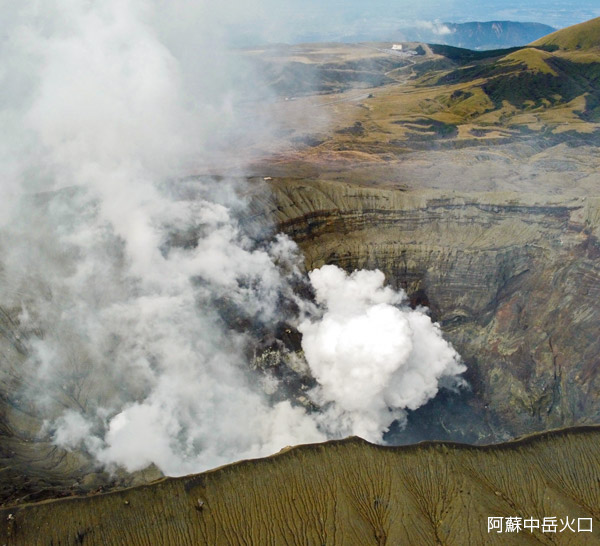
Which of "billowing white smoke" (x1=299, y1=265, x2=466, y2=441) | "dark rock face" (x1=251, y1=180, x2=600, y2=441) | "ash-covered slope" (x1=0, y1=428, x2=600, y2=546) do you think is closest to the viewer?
"ash-covered slope" (x1=0, y1=428, x2=600, y2=546)

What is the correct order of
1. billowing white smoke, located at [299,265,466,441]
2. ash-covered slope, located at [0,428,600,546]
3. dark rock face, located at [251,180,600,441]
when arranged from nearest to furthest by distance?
1. ash-covered slope, located at [0,428,600,546]
2. billowing white smoke, located at [299,265,466,441]
3. dark rock face, located at [251,180,600,441]

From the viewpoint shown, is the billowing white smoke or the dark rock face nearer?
the billowing white smoke

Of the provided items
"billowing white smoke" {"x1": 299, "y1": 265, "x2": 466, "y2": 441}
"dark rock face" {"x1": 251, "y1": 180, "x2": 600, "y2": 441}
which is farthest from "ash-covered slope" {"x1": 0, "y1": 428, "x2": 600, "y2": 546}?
"dark rock face" {"x1": 251, "y1": 180, "x2": 600, "y2": 441}

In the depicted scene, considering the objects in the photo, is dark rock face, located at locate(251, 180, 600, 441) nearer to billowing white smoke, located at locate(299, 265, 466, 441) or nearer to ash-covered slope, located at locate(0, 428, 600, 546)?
billowing white smoke, located at locate(299, 265, 466, 441)

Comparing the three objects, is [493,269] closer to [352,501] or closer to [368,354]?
[368,354]

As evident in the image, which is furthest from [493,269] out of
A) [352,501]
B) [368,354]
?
[352,501]

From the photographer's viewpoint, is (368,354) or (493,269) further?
(493,269)

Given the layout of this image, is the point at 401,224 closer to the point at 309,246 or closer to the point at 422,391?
the point at 309,246
